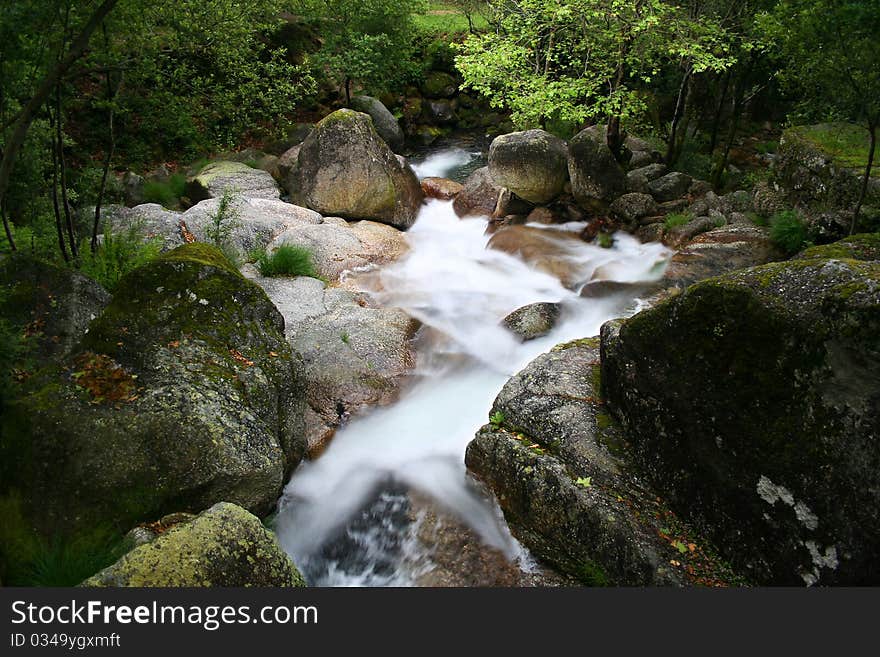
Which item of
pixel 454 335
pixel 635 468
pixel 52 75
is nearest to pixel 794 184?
pixel 454 335

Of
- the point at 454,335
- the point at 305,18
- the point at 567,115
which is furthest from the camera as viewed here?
the point at 305,18

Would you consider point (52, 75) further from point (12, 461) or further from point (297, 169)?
point (297, 169)

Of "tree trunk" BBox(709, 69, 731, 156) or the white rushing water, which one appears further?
"tree trunk" BBox(709, 69, 731, 156)

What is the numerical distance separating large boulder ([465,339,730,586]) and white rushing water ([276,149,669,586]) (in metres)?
0.46

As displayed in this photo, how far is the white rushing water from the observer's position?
716 centimetres

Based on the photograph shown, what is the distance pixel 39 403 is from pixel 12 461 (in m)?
0.57

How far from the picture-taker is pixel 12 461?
18.7 feet

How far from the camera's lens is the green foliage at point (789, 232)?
11.6 metres

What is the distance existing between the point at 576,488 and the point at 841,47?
7618 millimetres

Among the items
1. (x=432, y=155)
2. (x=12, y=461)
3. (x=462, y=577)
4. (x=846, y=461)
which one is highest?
(x=846, y=461)

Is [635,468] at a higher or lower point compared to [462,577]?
higher

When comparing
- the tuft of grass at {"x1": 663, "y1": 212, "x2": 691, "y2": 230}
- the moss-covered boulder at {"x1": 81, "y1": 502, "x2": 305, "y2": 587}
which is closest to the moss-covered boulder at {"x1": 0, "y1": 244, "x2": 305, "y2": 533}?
the moss-covered boulder at {"x1": 81, "y1": 502, "x2": 305, "y2": 587}

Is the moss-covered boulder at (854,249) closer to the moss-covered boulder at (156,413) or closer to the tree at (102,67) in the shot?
the moss-covered boulder at (156,413)

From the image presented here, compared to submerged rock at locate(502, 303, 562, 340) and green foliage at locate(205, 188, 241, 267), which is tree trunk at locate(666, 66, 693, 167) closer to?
submerged rock at locate(502, 303, 562, 340)
